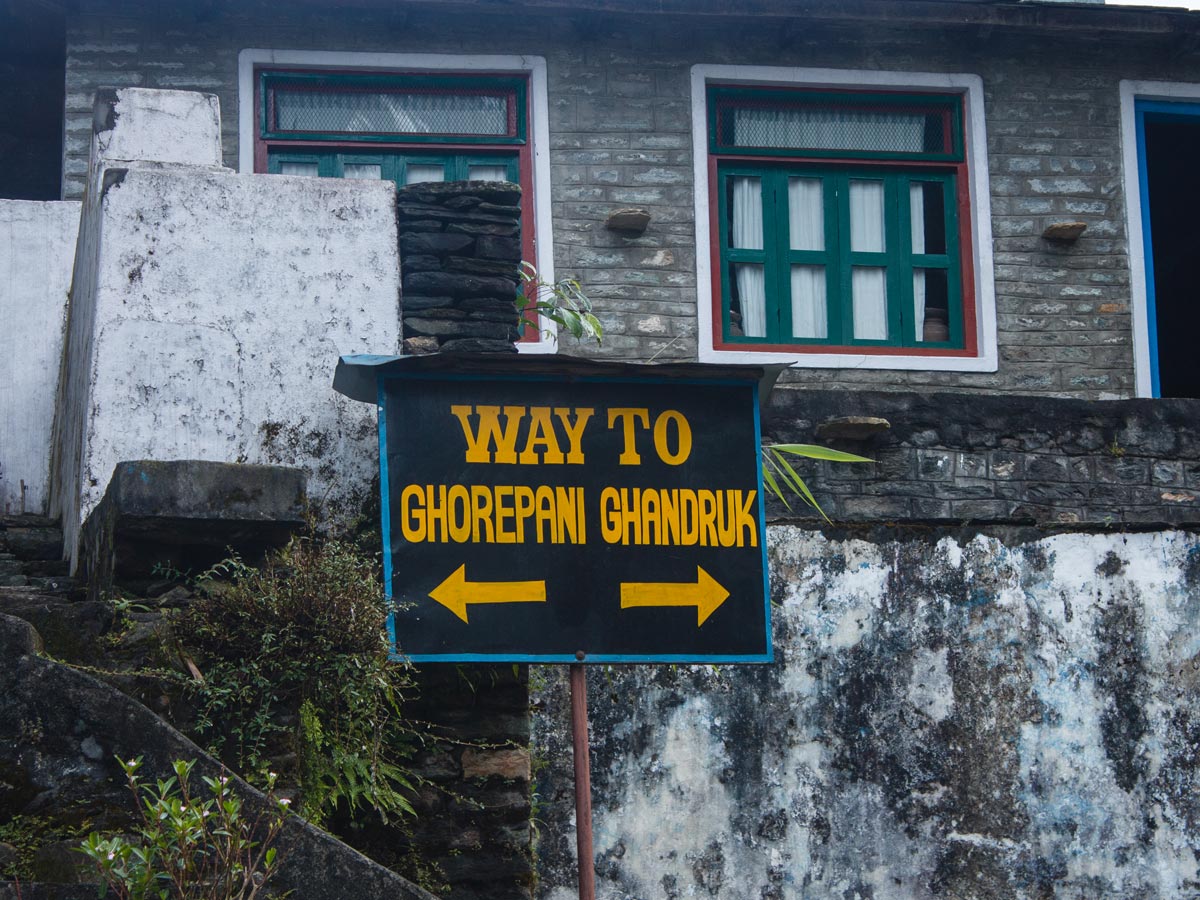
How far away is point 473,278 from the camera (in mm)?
6492

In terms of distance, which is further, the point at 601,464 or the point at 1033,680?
the point at 1033,680

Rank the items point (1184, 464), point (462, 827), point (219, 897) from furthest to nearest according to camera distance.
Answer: point (1184, 464), point (462, 827), point (219, 897)

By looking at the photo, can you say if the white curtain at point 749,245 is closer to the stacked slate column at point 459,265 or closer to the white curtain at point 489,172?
the white curtain at point 489,172

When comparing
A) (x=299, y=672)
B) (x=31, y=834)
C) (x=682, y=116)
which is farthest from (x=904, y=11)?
(x=31, y=834)

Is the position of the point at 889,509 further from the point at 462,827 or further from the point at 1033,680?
the point at 462,827

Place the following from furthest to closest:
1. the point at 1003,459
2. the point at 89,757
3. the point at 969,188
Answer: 1. the point at 969,188
2. the point at 1003,459
3. the point at 89,757

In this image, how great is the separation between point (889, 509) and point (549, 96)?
369cm

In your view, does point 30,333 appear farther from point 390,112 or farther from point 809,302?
point 809,302

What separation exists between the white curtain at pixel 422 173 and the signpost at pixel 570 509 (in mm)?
4839

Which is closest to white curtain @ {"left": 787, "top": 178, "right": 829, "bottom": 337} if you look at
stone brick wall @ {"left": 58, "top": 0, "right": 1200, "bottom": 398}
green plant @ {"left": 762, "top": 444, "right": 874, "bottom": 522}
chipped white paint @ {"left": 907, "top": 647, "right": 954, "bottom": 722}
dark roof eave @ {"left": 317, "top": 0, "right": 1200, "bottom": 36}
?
stone brick wall @ {"left": 58, "top": 0, "right": 1200, "bottom": 398}

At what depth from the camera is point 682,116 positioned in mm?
10750

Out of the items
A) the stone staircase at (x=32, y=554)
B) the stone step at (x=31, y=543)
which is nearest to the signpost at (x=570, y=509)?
the stone staircase at (x=32, y=554)

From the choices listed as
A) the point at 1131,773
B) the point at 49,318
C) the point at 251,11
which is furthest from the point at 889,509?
the point at 251,11

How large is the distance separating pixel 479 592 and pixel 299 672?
0.76 metres
